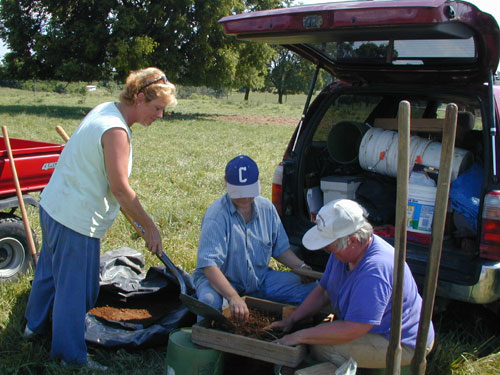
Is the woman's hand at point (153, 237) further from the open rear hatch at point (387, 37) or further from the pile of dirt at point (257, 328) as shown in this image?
the open rear hatch at point (387, 37)

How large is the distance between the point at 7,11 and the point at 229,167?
79.8 ft

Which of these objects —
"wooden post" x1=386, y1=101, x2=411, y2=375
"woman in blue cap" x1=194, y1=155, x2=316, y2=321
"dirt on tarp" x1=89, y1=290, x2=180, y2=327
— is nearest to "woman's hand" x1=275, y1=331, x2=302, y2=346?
"woman in blue cap" x1=194, y1=155, x2=316, y2=321

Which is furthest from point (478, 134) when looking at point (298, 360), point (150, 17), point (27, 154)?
point (150, 17)

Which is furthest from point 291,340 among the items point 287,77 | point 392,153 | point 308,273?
point 287,77

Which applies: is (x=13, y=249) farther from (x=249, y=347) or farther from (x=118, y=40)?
(x=118, y=40)

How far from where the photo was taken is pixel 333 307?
296 cm

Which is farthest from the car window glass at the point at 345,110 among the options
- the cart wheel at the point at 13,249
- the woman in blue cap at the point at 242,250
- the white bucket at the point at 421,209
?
the cart wheel at the point at 13,249

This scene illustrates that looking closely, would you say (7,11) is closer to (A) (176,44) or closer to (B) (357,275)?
(A) (176,44)

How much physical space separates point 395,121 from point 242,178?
1778mm

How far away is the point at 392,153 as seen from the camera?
4.13 m

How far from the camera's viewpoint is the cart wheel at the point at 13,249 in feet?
13.9

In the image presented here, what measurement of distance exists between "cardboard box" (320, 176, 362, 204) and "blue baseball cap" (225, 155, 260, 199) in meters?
1.19

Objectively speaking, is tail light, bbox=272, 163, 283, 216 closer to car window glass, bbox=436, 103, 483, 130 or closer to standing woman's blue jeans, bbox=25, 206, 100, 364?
car window glass, bbox=436, 103, 483, 130

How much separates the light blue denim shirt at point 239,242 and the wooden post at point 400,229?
1254 mm
